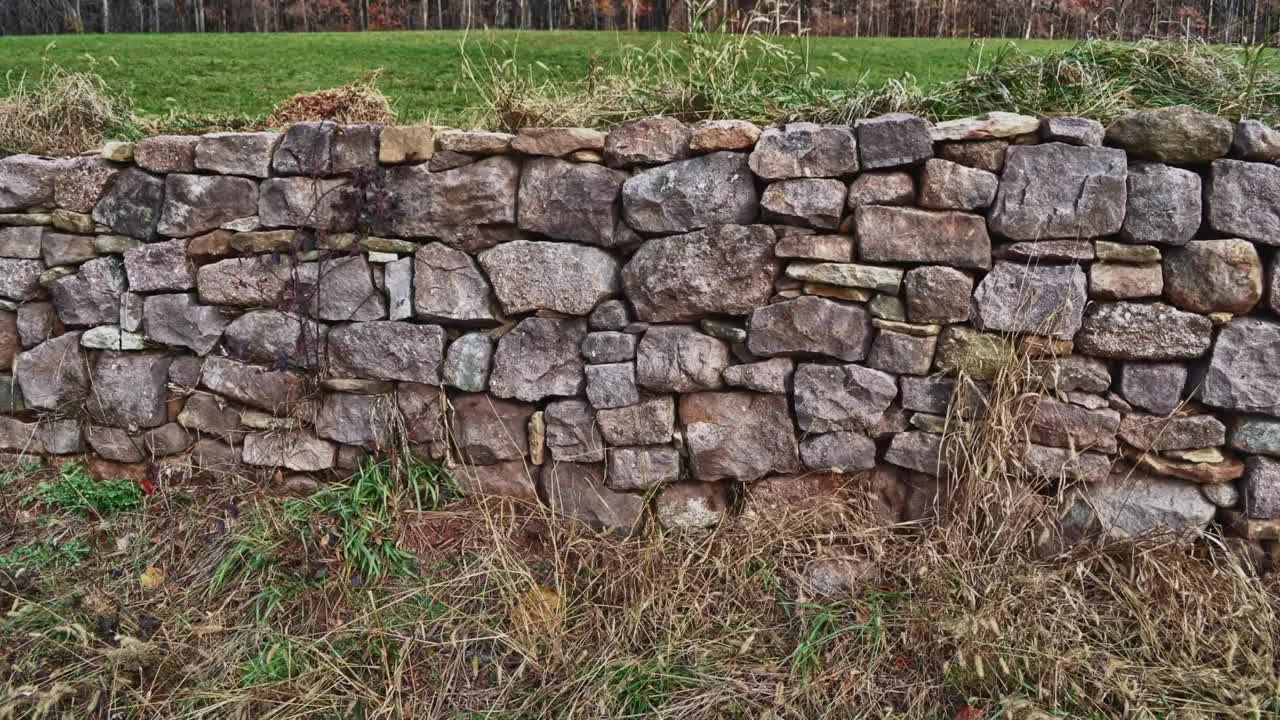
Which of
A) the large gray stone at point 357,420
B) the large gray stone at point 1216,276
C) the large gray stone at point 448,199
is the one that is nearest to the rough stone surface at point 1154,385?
the large gray stone at point 1216,276

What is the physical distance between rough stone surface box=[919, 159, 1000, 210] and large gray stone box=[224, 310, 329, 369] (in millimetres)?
2460

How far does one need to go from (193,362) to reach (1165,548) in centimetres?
392

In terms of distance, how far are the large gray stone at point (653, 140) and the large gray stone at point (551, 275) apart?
15.7 inches

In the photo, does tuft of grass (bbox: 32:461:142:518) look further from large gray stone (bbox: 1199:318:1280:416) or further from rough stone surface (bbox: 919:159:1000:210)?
large gray stone (bbox: 1199:318:1280:416)

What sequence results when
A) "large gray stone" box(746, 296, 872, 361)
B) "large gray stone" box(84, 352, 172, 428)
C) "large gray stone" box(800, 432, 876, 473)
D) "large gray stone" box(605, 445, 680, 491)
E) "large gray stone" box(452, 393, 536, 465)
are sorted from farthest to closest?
1. "large gray stone" box(84, 352, 172, 428)
2. "large gray stone" box(452, 393, 536, 465)
3. "large gray stone" box(605, 445, 680, 491)
4. "large gray stone" box(800, 432, 876, 473)
5. "large gray stone" box(746, 296, 872, 361)

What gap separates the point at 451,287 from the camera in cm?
345

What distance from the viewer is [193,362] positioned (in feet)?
12.2

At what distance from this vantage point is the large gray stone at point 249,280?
3582mm

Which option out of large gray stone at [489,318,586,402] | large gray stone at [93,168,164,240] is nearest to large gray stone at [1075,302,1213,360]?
large gray stone at [489,318,586,402]

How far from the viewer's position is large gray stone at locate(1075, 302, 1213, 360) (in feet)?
9.90

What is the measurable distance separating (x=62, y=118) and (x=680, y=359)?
336cm

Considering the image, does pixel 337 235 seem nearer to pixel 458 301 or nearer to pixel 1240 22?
pixel 458 301

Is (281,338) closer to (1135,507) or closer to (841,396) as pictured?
(841,396)

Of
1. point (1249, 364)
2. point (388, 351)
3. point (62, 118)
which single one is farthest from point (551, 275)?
point (62, 118)
